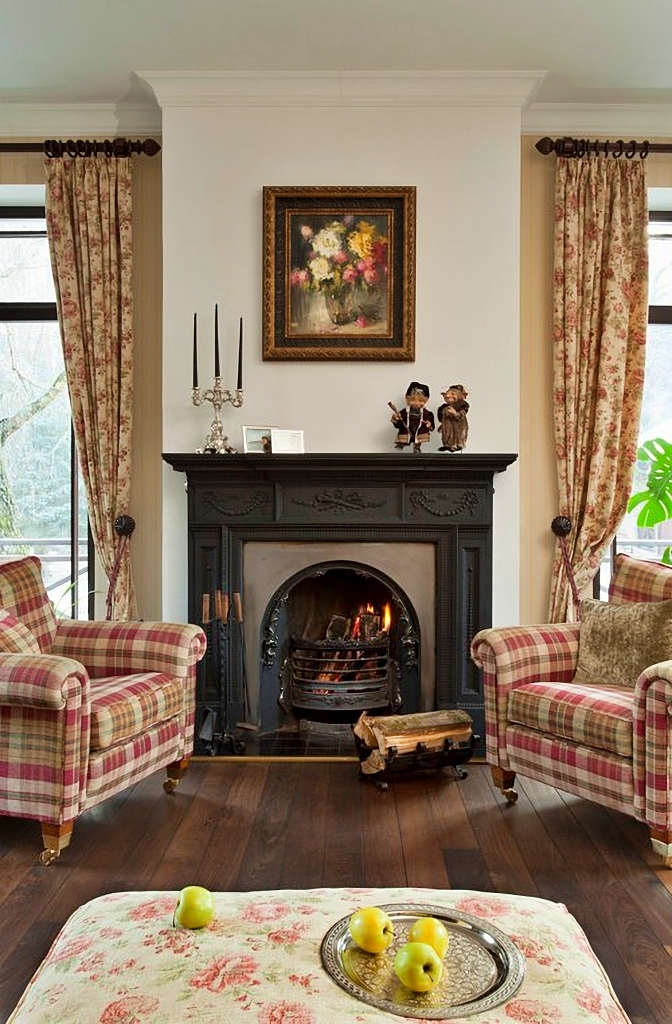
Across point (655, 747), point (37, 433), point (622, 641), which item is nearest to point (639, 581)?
point (622, 641)

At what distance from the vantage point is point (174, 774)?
3.51 meters

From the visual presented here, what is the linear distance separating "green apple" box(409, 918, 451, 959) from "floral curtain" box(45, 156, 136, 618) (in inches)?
118

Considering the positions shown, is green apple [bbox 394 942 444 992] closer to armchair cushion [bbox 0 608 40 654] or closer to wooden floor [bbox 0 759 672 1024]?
wooden floor [bbox 0 759 672 1024]

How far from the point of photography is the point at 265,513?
4113mm

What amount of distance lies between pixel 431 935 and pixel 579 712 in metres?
1.54

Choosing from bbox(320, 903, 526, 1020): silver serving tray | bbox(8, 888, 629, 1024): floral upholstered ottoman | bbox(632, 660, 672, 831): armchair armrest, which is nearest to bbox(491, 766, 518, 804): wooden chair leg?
bbox(632, 660, 672, 831): armchair armrest

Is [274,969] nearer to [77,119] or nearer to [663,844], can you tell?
[663,844]

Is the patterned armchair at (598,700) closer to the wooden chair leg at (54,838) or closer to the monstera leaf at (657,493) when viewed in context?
the monstera leaf at (657,493)

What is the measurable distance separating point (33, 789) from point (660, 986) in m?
1.92

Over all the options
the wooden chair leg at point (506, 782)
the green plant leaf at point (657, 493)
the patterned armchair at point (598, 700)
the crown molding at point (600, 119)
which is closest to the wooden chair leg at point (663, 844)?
the patterned armchair at point (598, 700)

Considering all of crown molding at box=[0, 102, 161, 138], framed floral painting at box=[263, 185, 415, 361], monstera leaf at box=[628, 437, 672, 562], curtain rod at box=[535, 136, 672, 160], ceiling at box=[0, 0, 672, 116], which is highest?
ceiling at box=[0, 0, 672, 116]

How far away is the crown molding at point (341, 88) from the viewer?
161 inches

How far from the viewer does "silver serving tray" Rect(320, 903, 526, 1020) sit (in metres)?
1.60

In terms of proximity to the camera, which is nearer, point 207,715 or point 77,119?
point 207,715
